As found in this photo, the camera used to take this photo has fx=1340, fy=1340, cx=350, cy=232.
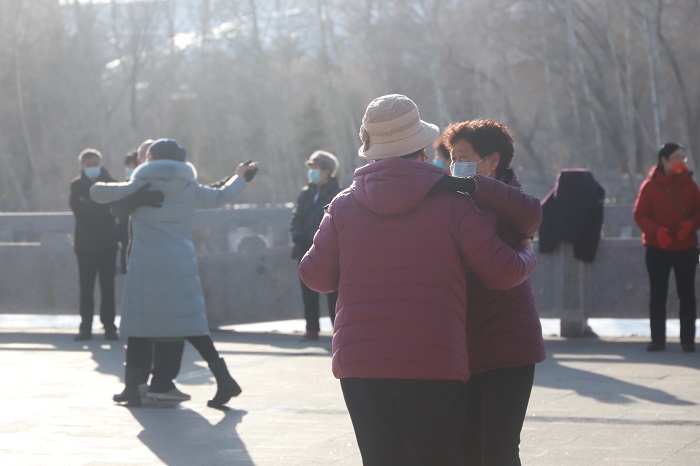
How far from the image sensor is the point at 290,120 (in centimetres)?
6091

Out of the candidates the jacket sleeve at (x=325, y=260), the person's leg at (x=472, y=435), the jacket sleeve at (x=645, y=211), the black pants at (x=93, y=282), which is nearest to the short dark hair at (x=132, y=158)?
the black pants at (x=93, y=282)

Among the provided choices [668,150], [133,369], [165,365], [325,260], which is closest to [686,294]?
[668,150]

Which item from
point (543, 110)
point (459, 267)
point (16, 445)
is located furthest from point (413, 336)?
point (543, 110)

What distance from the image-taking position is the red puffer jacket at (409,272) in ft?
13.8

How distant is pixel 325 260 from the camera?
14.6ft

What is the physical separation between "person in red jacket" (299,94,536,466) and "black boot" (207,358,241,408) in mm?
4748

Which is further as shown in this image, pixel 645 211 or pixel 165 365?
pixel 645 211

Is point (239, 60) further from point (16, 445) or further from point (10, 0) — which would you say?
point (16, 445)

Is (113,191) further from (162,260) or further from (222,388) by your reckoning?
(222,388)

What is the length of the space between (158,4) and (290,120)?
8.36 meters

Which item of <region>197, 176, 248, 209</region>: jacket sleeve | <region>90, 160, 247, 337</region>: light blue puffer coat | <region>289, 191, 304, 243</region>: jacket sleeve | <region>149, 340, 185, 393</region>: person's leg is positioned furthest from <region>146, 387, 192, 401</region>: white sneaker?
<region>289, 191, 304, 243</region>: jacket sleeve

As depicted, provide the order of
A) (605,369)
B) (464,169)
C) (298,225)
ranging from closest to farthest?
(464,169) → (605,369) → (298,225)

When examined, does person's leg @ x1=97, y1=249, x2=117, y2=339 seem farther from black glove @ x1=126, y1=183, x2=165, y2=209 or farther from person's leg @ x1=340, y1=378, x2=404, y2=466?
person's leg @ x1=340, y1=378, x2=404, y2=466

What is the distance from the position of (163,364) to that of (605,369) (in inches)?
144
